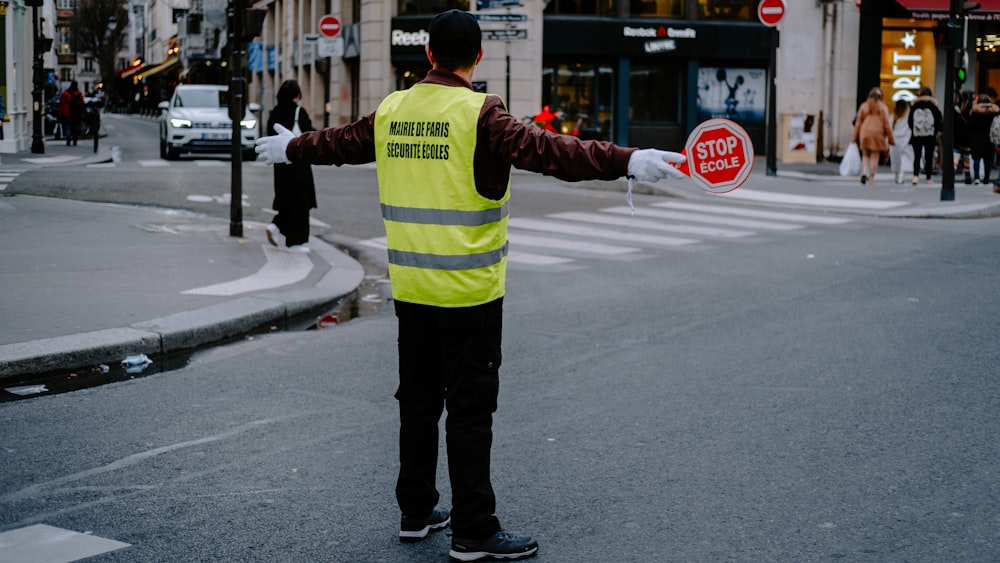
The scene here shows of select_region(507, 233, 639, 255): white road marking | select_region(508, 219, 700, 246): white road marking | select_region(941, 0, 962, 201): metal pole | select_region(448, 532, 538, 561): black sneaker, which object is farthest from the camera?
select_region(941, 0, 962, 201): metal pole

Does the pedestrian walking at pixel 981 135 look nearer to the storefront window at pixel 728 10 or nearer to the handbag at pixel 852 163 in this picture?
the handbag at pixel 852 163

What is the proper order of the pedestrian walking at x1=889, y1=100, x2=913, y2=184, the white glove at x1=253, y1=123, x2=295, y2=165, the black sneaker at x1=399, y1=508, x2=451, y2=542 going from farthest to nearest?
the pedestrian walking at x1=889, y1=100, x2=913, y2=184
the white glove at x1=253, y1=123, x2=295, y2=165
the black sneaker at x1=399, y1=508, x2=451, y2=542

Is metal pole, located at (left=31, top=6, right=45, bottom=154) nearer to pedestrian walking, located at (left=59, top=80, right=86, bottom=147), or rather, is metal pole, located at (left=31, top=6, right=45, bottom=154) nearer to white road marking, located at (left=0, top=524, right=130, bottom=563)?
pedestrian walking, located at (left=59, top=80, right=86, bottom=147)

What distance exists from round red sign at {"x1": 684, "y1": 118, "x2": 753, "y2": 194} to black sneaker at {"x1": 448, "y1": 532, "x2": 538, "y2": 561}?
1363 mm

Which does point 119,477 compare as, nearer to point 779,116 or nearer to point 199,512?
point 199,512

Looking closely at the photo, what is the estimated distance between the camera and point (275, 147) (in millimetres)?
4723

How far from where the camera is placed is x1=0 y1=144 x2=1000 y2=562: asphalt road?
4.33 meters

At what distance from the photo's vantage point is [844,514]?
4.54 metres

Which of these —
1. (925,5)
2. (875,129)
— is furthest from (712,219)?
(925,5)

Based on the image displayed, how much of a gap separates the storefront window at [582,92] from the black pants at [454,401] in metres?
29.6

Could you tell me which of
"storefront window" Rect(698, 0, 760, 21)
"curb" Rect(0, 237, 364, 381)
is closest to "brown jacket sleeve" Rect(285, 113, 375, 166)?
"curb" Rect(0, 237, 364, 381)

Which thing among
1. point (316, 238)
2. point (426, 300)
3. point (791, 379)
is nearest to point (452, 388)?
point (426, 300)

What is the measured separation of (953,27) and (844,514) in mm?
15410

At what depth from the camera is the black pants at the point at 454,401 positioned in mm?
4141
